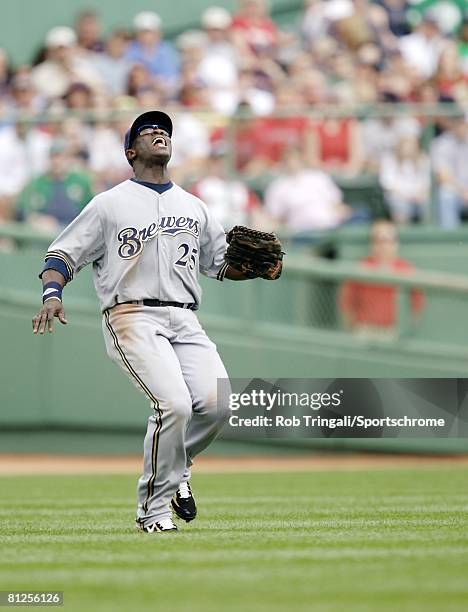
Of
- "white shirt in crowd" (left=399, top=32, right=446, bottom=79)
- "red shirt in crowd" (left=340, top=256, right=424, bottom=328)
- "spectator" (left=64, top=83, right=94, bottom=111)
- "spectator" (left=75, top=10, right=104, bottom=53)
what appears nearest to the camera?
"red shirt in crowd" (left=340, top=256, right=424, bottom=328)

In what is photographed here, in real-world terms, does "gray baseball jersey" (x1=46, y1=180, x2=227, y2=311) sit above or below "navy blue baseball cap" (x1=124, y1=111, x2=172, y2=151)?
below

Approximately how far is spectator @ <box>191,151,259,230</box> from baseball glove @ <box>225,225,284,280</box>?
6.35 m

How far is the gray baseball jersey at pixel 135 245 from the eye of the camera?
268 inches

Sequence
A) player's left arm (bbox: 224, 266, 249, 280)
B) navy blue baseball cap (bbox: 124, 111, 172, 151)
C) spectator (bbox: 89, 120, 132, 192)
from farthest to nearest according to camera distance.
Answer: spectator (bbox: 89, 120, 132, 192)
player's left arm (bbox: 224, 266, 249, 280)
navy blue baseball cap (bbox: 124, 111, 172, 151)

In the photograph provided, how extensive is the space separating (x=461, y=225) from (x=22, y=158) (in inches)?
173

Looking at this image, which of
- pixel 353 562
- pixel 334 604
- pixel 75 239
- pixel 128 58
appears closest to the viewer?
→ pixel 334 604

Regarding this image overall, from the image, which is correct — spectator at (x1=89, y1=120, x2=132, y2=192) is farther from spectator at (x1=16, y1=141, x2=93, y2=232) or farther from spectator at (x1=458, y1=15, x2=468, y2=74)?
spectator at (x1=458, y1=15, x2=468, y2=74)

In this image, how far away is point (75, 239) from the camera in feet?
22.3

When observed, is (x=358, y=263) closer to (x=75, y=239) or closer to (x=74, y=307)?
(x=74, y=307)

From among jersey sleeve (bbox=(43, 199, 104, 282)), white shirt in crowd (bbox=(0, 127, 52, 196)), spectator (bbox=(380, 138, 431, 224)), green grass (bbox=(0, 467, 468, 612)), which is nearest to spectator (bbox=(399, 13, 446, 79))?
spectator (bbox=(380, 138, 431, 224))

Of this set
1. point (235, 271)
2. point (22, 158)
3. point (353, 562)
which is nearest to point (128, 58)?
point (22, 158)

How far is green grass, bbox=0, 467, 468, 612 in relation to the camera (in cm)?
460

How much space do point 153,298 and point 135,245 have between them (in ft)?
0.89

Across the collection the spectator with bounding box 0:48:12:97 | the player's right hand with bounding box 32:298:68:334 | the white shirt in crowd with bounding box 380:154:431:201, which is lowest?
the player's right hand with bounding box 32:298:68:334
